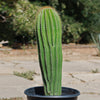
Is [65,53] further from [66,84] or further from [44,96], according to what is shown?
[44,96]

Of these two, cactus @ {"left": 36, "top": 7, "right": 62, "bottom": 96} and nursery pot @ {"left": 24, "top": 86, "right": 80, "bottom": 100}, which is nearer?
nursery pot @ {"left": 24, "top": 86, "right": 80, "bottom": 100}

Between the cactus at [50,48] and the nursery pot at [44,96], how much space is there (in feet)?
0.59

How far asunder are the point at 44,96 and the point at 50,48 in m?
0.47

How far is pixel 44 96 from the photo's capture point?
7.08 feet

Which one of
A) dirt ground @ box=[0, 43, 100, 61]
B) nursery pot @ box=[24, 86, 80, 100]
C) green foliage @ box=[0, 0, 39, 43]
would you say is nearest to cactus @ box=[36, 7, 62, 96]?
nursery pot @ box=[24, 86, 80, 100]

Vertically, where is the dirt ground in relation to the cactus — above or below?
below

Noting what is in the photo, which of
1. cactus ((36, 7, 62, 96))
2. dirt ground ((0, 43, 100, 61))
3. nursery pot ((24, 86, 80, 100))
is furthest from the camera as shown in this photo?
dirt ground ((0, 43, 100, 61))

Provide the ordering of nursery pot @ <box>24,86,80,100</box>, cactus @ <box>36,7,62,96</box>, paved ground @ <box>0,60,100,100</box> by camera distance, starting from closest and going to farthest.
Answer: nursery pot @ <box>24,86,80,100</box> → cactus @ <box>36,7,62,96</box> → paved ground @ <box>0,60,100,100</box>

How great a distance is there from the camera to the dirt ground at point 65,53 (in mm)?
8493

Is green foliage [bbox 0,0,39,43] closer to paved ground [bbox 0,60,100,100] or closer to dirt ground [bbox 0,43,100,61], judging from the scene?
dirt ground [bbox 0,43,100,61]

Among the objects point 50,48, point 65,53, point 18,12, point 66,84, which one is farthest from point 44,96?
point 65,53

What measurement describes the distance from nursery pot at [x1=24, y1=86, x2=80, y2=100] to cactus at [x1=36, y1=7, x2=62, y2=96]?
0.59ft

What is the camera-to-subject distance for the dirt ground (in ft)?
27.9

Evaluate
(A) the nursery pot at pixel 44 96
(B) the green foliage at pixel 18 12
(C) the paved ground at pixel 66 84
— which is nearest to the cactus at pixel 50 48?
(A) the nursery pot at pixel 44 96
